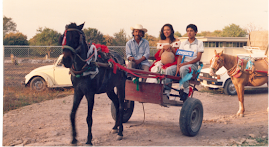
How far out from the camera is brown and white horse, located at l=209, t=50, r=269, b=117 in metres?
7.28

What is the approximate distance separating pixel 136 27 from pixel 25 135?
11.5 ft

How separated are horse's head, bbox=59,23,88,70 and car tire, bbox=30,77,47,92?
6862 millimetres

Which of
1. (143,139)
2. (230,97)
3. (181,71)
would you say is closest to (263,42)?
(230,97)

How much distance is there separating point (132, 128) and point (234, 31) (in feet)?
165

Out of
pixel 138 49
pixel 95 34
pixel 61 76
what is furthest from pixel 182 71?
pixel 95 34

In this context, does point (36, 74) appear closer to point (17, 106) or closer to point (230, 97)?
point (17, 106)

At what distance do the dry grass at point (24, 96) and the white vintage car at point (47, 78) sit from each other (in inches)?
11.6

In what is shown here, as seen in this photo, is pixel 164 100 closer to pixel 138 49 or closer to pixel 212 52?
pixel 138 49

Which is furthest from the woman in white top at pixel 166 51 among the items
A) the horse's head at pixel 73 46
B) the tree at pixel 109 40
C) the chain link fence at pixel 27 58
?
the tree at pixel 109 40

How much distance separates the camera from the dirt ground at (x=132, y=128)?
4.75 m

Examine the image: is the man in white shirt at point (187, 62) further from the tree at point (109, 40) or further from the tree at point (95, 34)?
the tree at point (109, 40)

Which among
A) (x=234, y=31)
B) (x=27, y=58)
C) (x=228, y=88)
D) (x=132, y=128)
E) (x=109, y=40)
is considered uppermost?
(x=234, y=31)

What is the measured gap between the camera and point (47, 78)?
10.2 meters

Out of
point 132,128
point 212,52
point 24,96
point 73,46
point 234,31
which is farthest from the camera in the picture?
point 234,31
